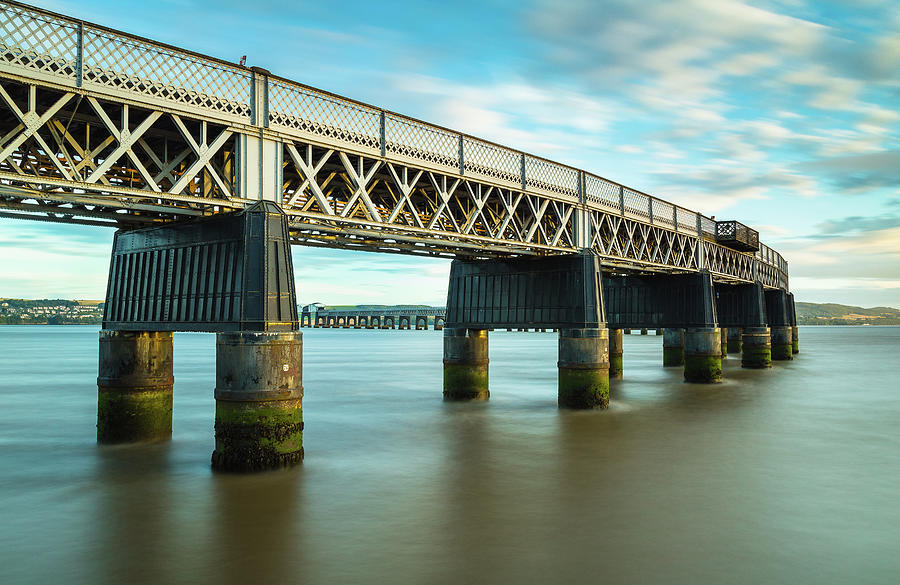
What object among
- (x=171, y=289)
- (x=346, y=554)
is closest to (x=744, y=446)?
(x=346, y=554)

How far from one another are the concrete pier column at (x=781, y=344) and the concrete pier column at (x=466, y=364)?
52265 millimetres

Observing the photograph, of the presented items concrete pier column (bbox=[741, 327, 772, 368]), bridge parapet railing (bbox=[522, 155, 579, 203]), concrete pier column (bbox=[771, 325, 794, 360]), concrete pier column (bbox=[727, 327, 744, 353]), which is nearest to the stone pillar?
concrete pier column (bbox=[741, 327, 772, 368])

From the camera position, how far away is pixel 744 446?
79.2ft

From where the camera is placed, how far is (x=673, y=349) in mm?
63281

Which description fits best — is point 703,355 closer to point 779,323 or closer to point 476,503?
point 476,503

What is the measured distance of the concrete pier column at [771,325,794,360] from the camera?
73.8m

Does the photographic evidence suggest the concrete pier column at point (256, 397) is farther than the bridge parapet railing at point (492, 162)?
No

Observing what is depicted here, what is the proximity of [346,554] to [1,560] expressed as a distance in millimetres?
6436

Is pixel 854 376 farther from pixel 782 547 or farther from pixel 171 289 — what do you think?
pixel 171 289

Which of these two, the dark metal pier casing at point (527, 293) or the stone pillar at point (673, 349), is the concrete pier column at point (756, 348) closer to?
the stone pillar at point (673, 349)

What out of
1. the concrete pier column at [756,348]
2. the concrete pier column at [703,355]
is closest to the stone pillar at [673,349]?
the concrete pier column at [756,348]

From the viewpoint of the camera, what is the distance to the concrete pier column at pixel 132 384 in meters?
21.3

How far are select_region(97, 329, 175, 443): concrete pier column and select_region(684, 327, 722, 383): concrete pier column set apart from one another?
3452 cm

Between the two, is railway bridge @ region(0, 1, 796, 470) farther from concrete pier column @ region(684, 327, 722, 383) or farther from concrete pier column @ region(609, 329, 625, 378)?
concrete pier column @ region(609, 329, 625, 378)
